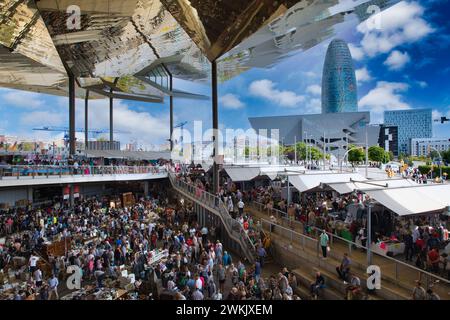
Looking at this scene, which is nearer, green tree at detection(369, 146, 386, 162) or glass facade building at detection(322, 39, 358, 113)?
green tree at detection(369, 146, 386, 162)

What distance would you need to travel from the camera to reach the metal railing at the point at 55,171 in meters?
17.9

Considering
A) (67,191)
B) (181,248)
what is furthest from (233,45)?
(67,191)

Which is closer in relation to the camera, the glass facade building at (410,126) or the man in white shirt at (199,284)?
the man in white shirt at (199,284)

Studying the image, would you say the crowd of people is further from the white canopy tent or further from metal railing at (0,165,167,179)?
the white canopy tent

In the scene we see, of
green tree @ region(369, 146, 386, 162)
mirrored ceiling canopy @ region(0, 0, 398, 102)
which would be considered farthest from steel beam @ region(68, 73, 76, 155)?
green tree @ region(369, 146, 386, 162)

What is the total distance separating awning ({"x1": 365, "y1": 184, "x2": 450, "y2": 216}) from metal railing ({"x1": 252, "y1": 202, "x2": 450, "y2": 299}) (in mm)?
1454

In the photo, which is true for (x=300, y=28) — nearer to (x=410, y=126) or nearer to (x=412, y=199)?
(x=412, y=199)

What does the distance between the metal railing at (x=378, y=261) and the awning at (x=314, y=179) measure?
1.83 meters

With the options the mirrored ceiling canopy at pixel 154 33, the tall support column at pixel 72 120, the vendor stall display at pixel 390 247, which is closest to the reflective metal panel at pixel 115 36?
the mirrored ceiling canopy at pixel 154 33

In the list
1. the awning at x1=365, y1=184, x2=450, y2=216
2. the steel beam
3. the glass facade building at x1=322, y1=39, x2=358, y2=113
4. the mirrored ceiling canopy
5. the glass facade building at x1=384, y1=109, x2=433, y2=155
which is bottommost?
the awning at x1=365, y1=184, x2=450, y2=216

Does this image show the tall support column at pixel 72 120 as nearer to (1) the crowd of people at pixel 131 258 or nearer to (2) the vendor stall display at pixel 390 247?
(1) the crowd of people at pixel 131 258

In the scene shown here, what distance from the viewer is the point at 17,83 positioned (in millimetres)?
40375

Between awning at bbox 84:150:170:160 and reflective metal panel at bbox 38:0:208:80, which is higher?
reflective metal panel at bbox 38:0:208:80

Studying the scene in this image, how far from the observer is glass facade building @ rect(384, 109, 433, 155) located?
427ft
